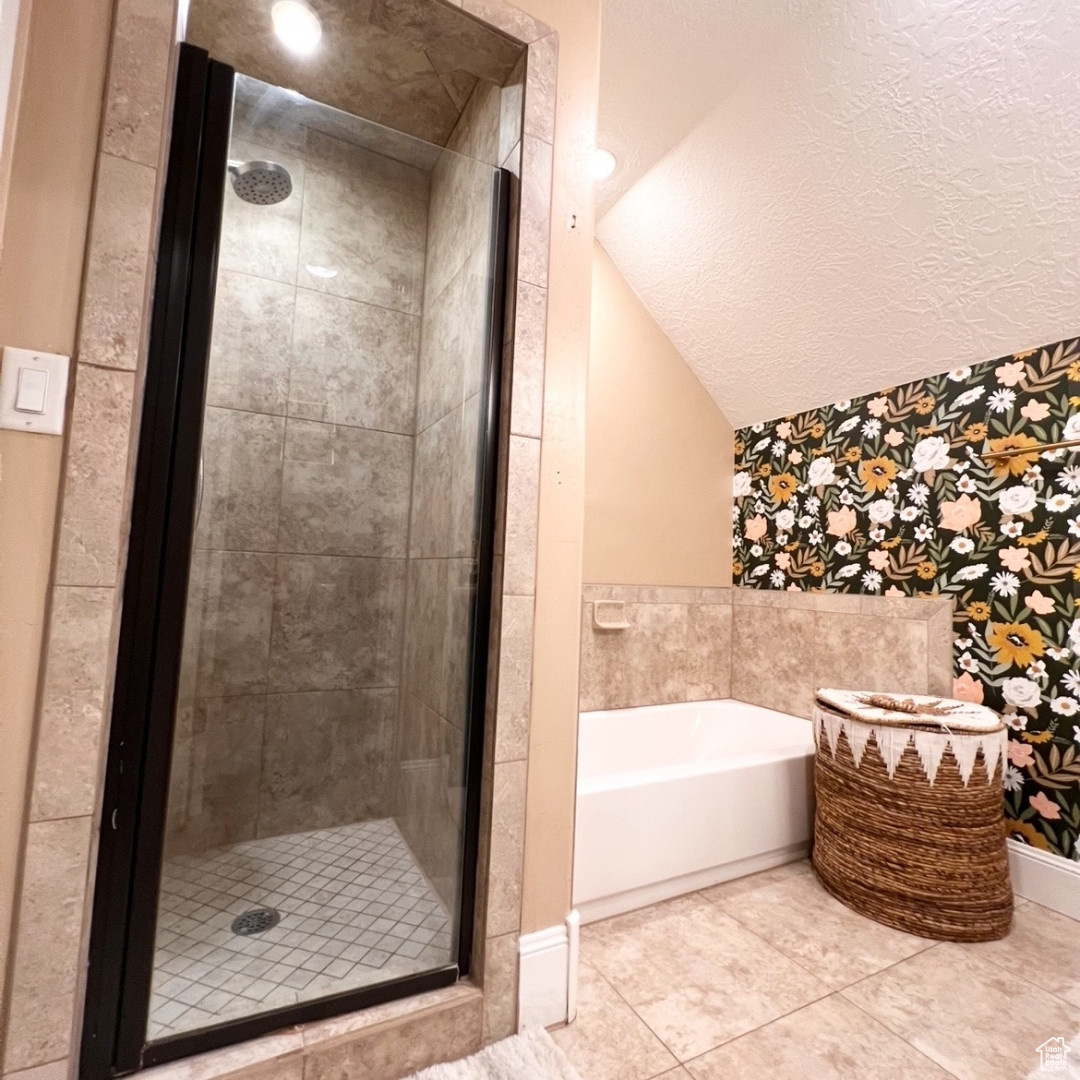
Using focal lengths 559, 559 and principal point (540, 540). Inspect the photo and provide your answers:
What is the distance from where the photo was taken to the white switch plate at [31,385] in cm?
85

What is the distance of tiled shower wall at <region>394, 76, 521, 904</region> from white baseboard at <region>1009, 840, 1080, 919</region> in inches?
76.7

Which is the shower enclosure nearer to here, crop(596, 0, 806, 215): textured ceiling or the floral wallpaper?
crop(596, 0, 806, 215): textured ceiling

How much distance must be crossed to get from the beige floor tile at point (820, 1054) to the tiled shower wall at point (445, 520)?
69cm

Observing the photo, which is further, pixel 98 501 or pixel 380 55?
pixel 380 55

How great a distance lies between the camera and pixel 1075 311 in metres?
1.76

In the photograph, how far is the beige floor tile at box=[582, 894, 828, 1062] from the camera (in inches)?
50.8

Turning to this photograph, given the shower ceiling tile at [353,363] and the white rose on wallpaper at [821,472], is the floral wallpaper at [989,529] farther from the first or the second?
the shower ceiling tile at [353,363]

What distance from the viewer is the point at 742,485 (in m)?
3.06

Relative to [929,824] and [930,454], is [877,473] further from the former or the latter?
[929,824]

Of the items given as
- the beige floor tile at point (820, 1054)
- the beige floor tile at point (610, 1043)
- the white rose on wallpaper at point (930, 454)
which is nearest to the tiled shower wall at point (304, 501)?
the beige floor tile at point (610, 1043)

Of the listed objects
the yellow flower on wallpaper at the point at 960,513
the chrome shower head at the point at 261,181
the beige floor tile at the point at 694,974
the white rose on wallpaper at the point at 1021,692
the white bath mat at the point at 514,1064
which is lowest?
the beige floor tile at the point at 694,974

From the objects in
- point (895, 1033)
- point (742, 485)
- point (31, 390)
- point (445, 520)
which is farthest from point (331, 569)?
point (742, 485)

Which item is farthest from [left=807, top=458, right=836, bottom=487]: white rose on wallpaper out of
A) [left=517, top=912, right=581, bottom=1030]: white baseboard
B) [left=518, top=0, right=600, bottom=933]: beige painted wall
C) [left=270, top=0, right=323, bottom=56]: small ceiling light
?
[left=270, top=0, right=323, bottom=56]: small ceiling light

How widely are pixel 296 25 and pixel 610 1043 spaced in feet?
8.59
